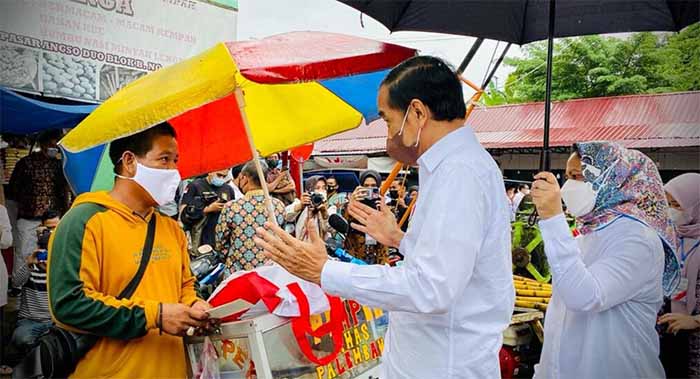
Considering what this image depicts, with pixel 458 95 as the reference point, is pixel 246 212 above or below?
below

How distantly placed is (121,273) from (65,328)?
0.83ft

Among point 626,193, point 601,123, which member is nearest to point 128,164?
point 626,193

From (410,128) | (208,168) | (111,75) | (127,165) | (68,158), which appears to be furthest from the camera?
(111,75)

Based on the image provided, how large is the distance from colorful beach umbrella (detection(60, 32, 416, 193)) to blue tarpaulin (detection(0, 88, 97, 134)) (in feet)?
9.10

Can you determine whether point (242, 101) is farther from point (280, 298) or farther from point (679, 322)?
point (679, 322)

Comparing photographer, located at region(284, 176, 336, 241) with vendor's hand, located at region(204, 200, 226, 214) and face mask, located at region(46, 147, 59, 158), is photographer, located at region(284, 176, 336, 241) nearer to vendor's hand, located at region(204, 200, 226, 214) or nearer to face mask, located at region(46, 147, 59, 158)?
vendor's hand, located at region(204, 200, 226, 214)

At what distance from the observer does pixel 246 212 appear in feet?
15.7

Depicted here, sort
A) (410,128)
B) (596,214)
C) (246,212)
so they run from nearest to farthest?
(410,128) → (596,214) → (246,212)

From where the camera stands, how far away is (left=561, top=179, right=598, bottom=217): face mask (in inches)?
98.5

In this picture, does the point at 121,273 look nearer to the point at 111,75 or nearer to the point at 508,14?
the point at 508,14

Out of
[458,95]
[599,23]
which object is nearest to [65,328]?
[458,95]

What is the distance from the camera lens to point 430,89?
1.73 metres

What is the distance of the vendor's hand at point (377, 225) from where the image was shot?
2.18m

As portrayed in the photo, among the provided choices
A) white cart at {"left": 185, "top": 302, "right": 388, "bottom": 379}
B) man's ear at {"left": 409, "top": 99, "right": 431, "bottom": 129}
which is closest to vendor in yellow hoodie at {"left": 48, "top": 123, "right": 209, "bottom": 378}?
white cart at {"left": 185, "top": 302, "right": 388, "bottom": 379}
